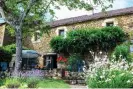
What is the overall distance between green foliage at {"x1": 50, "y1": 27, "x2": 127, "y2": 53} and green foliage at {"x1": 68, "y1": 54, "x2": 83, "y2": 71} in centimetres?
47

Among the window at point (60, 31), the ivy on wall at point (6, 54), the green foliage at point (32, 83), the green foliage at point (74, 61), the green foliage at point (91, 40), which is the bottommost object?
the green foliage at point (32, 83)

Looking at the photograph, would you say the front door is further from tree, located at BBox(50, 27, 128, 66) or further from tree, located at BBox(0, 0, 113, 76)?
tree, located at BBox(0, 0, 113, 76)

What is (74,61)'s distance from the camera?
27.8m

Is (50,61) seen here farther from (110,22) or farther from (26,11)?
(26,11)

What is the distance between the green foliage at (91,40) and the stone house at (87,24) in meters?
1.18

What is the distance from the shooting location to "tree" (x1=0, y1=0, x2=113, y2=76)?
757 inches

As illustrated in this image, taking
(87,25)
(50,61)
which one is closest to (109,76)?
(87,25)

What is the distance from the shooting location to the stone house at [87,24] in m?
26.4

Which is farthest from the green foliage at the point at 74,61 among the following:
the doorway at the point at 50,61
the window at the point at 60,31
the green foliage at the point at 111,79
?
the green foliage at the point at 111,79

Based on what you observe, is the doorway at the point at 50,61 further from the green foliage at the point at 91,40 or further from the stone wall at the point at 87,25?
the green foliage at the point at 91,40

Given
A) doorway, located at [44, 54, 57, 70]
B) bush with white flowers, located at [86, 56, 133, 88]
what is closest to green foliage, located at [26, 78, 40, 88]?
bush with white flowers, located at [86, 56, 133, 88]

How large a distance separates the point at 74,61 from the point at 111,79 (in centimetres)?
1705

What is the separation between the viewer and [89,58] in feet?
91.5

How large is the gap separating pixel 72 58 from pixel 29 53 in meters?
3.95
